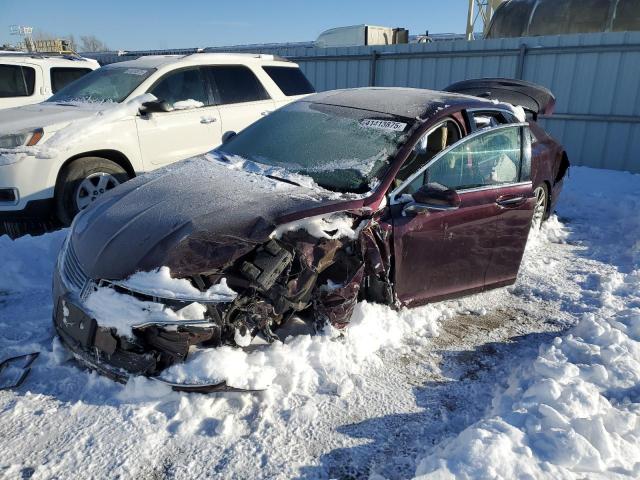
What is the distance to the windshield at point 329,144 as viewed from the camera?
333 centimetres

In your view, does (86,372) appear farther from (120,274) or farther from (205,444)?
(205,444)

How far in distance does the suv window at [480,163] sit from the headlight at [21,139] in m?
3.79

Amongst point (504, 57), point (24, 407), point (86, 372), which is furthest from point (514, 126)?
point (504, 57)

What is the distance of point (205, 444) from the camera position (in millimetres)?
2369

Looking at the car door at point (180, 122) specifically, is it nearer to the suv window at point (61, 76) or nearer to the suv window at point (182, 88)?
the suv window at point (182, 88)

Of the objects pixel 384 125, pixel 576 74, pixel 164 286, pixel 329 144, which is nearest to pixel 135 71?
pixel 329 144

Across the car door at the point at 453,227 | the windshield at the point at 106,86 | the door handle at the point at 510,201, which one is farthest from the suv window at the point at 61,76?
the door handle at the point at 510,201

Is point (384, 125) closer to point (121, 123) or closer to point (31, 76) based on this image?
point (121, 123)

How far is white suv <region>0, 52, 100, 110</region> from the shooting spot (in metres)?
7.54

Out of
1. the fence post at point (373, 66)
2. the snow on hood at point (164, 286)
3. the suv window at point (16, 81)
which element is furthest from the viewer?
the fence post at point (373, 66)

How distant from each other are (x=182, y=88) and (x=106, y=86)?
884 mm

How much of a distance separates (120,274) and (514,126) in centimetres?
319

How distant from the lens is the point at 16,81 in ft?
25.1

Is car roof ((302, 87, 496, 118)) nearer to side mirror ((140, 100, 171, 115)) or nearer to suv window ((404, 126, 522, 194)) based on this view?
suv window ((404, 126, 522, 194))
